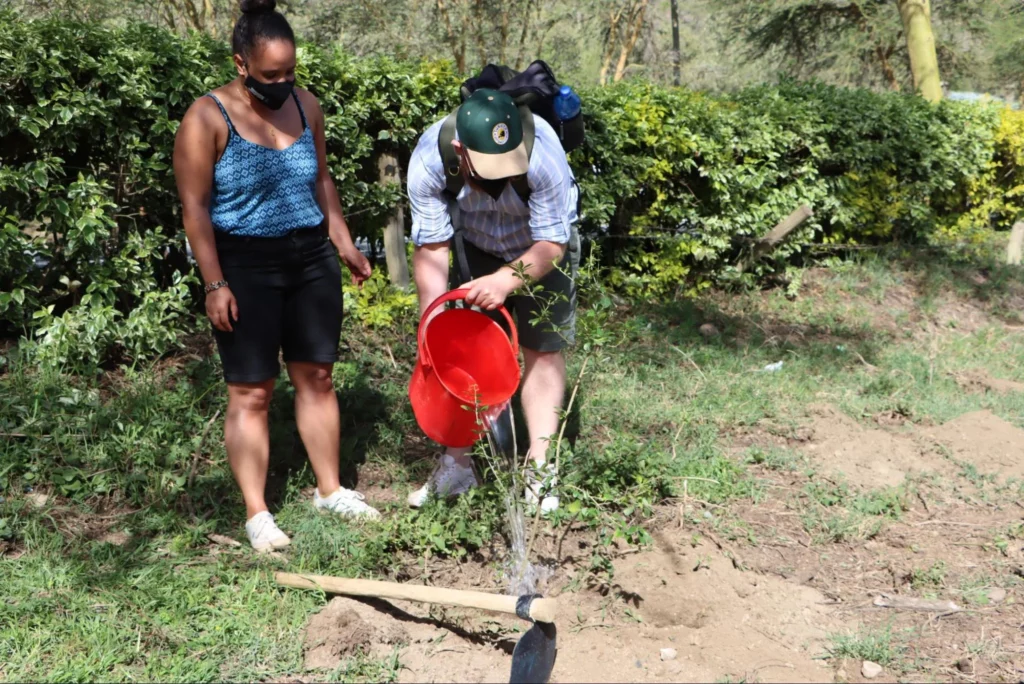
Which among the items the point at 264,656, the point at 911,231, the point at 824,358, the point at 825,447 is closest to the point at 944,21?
the point at 911,231

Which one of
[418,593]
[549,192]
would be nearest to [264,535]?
[418,593]

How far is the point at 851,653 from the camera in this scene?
3033mm

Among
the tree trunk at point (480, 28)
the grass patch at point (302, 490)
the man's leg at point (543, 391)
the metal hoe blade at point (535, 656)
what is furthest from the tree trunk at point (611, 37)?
the metal hoe blade at point (535, 656)

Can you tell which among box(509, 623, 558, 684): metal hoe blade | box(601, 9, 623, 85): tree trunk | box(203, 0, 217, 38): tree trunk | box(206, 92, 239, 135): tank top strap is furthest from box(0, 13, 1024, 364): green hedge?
box(601, 9, 623, 85): tree trunk

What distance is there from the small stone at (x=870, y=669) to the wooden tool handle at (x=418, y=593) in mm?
994

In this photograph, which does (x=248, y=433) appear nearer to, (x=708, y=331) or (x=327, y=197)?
(x=327, y=197)

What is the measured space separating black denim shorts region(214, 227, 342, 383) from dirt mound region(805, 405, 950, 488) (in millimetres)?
2469

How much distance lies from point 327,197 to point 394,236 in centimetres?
209

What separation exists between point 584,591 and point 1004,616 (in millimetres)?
1501

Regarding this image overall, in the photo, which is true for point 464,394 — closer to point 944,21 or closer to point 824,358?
point 824,358

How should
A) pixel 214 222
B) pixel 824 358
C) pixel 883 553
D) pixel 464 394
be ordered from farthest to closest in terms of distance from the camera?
pixel 824 358
pixel 883 553
pixel 464 394
pixel 214 222

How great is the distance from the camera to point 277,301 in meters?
3.38

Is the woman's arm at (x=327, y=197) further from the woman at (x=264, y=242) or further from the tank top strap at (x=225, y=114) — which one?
the tank top strap at (x=225, y=114)

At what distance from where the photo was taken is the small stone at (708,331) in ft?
20.7
